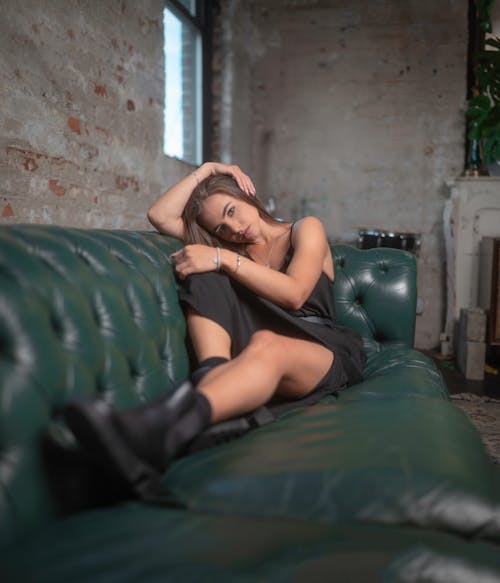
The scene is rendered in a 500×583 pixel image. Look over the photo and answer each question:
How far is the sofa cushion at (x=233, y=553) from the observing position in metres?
0.70

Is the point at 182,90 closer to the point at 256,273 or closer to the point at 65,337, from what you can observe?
the point at 256,273

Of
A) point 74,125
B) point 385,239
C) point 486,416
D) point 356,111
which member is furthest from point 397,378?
point 356,111

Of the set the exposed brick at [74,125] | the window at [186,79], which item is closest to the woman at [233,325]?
the exposed brick at [74,125]

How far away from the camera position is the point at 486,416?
2.90 metres

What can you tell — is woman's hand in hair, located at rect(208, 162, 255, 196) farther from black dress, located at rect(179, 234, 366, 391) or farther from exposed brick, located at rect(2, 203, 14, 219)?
exposed brick, located at rect(2, 203, 14, 219)

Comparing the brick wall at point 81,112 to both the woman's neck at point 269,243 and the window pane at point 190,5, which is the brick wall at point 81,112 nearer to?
the window pane at point 190,5

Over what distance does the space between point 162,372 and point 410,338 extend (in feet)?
3.79

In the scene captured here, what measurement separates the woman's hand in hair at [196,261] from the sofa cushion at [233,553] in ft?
2.89

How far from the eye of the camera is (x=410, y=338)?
86.0 inches

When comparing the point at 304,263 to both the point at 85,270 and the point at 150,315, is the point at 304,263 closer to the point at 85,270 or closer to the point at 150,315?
the point at 150,315

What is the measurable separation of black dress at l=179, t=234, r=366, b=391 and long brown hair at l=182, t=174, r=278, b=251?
0.30 meters

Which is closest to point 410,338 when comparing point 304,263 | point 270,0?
point 304,263

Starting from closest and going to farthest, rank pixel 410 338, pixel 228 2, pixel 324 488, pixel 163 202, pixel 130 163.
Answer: pixel 324 488 → pixel 163 202 → pixel 410 338 → pixel 130 163 → pixel 228 2

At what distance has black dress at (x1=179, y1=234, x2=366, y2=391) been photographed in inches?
63.5
